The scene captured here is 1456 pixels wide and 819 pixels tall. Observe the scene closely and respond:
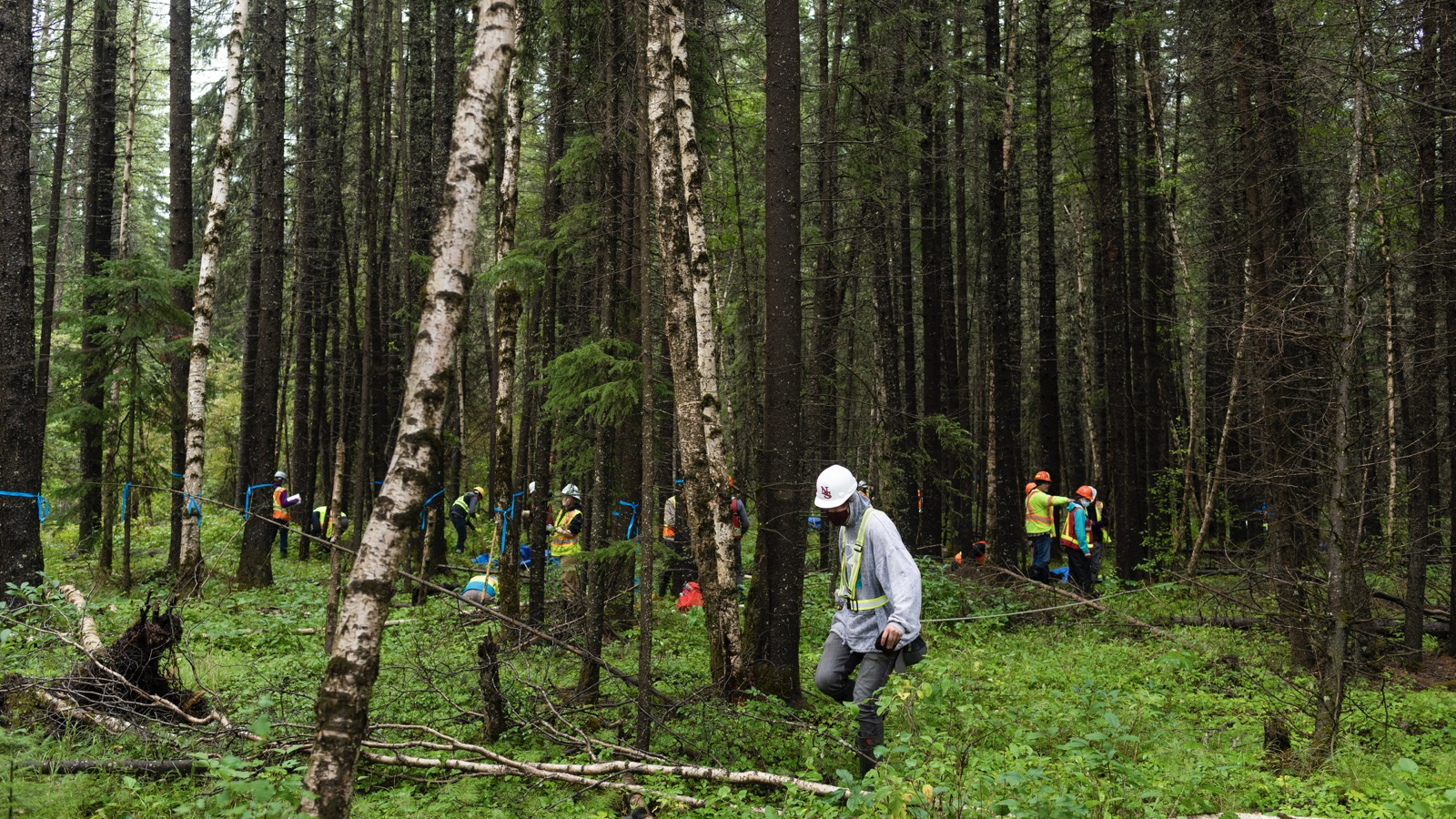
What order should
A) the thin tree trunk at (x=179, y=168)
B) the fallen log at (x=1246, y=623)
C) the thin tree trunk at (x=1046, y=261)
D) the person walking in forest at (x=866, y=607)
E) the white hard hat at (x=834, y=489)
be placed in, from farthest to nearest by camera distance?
the thin tree trunk at (x=1046, y=261) → the thin tree trunk at (x=179, y=168) → the fallen log at (x=1246, y=623) → the white hard hat at (x=834, y=489) → the person walking in forest at (x=866, y=607)

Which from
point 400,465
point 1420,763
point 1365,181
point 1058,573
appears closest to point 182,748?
point 400,465

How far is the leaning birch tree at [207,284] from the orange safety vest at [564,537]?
4.62 m

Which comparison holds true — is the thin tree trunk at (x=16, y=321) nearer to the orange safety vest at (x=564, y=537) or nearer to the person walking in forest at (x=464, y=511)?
the orange safety vest at (x=564, y=537)

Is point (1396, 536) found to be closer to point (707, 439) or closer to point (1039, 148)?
point (707, 439)

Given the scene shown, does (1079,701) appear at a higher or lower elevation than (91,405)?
lower

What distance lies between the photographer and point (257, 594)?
46.1 ft

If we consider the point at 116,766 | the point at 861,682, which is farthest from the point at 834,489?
the point at 116,766

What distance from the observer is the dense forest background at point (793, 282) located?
7422 mm

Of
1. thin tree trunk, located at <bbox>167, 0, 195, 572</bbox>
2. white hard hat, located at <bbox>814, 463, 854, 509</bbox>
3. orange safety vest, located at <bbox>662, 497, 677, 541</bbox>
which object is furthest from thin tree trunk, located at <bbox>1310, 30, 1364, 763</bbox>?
thin tree trunk, located at <bbox>167, 0, 195, 572</bbox>

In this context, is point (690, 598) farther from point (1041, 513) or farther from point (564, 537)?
point (1041, 513)

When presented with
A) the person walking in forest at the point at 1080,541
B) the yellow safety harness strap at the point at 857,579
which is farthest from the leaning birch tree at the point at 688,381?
the person walking in forest at the point at 1080,541

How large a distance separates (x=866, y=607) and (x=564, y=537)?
812 cm

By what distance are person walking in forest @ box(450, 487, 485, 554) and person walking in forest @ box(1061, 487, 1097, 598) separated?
12.6 m

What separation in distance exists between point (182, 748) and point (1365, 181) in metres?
12.3
